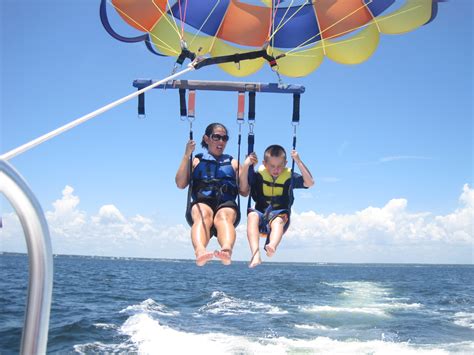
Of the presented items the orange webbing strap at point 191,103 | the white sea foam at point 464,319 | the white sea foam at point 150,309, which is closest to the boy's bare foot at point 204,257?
the orange webbing strap at point 191,103

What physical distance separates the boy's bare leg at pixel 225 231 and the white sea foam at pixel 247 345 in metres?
10.1

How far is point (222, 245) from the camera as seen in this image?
4.36 meters

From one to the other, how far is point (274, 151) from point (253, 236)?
3.16 feet

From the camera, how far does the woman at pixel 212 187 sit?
4.50m

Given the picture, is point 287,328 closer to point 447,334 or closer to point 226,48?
point 447,334

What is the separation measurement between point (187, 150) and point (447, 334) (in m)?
17.4

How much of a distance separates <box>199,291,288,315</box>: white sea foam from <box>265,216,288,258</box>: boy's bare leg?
17.3 metres

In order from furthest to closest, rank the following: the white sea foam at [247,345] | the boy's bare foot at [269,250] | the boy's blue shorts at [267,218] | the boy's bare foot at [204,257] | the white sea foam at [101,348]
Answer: the white sea foam at [247,345] < the white sea foam at [101,348] < the boy's blue shorts at [267,218] < the boy's bare foot at [269,250] < the boy's bare foot at [204,257]

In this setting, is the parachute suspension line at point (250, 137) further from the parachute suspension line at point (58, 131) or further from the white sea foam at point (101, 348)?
the white sea foam at point (101, 348)

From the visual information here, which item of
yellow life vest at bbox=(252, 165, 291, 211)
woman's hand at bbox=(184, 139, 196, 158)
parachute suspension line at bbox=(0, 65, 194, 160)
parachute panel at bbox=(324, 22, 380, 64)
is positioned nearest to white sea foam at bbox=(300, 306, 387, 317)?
parachute panel at bbox=(324, 22, 380, 64)

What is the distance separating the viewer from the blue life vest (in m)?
4.89

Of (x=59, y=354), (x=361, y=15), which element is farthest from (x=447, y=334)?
(x=361, y=15)

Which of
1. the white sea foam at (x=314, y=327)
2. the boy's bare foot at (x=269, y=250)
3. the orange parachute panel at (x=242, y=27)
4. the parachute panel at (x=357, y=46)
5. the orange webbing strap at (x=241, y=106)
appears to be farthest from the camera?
the white sea foam at (x=314, y=327)

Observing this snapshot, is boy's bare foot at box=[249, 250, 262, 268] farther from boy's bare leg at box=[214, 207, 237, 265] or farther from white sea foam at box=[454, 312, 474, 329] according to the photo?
white sea foam at box=[454, 312, 474, 329]
